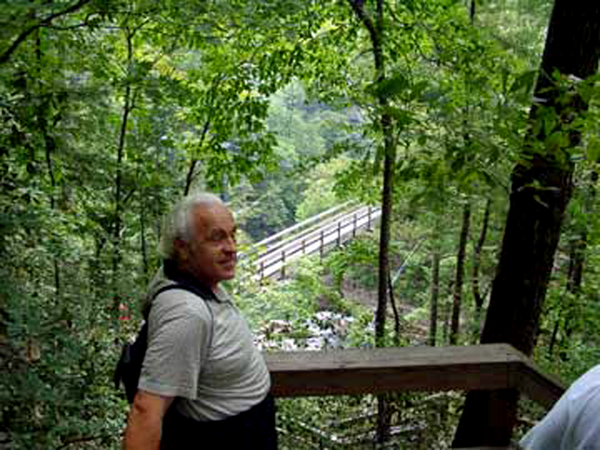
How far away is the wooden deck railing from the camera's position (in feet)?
6.48

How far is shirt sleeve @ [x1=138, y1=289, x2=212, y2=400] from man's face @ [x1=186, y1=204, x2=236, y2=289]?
0.49 ft

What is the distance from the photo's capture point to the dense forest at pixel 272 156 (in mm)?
1959

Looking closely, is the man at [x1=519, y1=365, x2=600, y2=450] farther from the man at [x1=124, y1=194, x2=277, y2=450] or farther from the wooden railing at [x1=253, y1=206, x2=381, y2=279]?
the wooden railing at [x1=253, y1=206, x2=381, y2=279]

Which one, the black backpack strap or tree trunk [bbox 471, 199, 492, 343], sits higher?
the black backpack strap

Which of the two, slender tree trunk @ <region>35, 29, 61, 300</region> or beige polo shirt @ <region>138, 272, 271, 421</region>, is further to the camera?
slender tree trunk @ <region>35, 29, 61, 300</region>

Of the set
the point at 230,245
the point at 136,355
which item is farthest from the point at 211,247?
the point at 136,355

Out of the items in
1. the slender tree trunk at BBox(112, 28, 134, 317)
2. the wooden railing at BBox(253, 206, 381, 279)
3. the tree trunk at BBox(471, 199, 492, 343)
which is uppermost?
the slender tree trunk at BBox(112, 28, 134, 317)

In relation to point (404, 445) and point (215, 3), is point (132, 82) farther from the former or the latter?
point (404, 445)

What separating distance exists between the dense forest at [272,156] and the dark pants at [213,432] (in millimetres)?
771

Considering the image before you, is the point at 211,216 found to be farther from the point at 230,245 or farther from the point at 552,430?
the point at 552,430

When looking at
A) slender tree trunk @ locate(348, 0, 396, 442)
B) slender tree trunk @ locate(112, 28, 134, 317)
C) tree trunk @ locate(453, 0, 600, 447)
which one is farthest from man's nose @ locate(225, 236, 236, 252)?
slender tree trunk @ locate(112, 28, 134, 317)

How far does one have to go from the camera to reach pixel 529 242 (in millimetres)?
2742

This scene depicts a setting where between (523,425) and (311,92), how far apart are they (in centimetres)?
410

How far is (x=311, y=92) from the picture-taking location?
6.48 m
